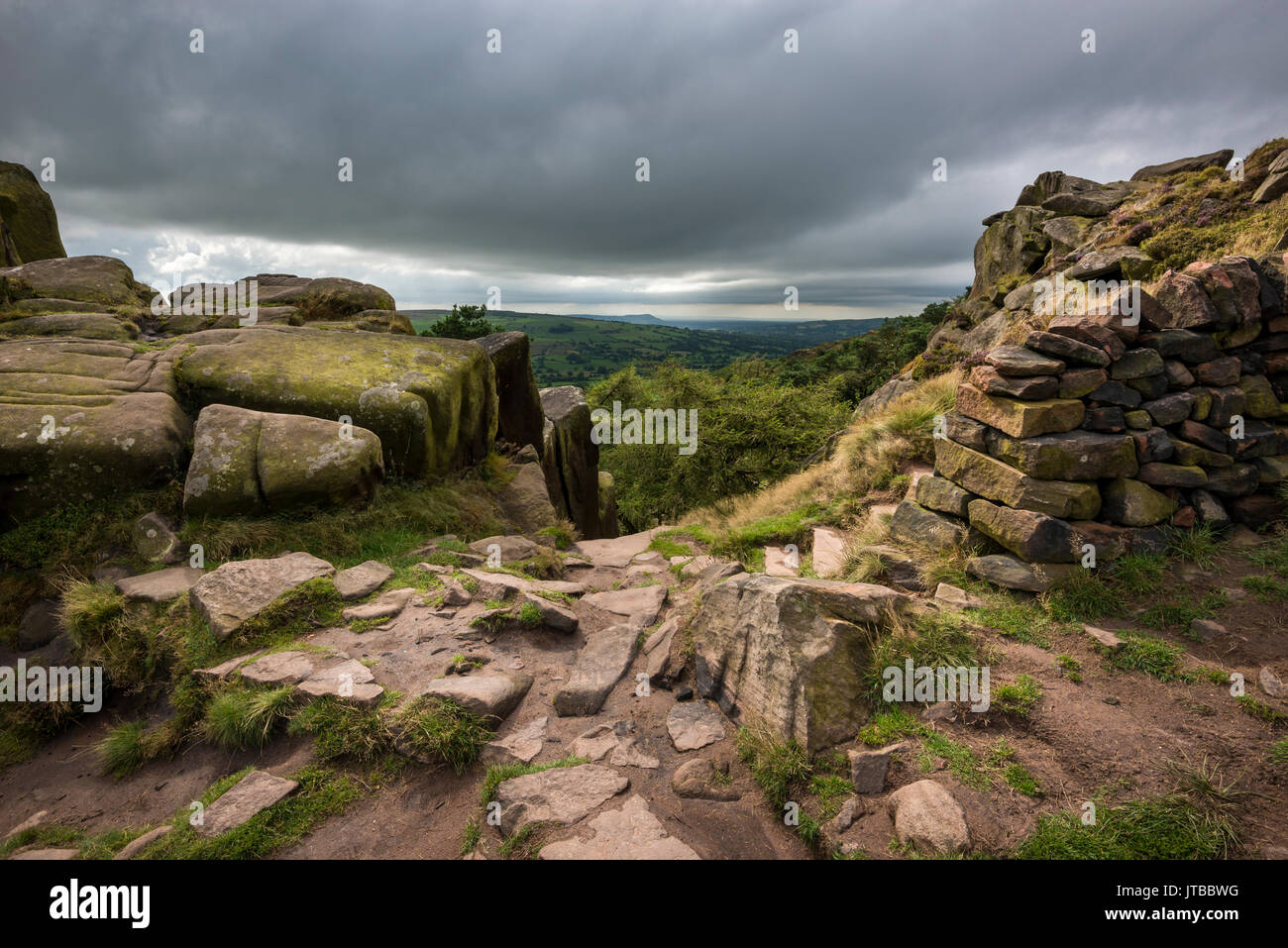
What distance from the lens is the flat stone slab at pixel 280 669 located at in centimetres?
558

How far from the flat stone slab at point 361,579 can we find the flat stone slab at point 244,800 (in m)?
3.11

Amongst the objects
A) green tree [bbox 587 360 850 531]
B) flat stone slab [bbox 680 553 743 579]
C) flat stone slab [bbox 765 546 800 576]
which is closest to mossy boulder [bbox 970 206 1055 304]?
green tree [bbox 587 360 850 531]

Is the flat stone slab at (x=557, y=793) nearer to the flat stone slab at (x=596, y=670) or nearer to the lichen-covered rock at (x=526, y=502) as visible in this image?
the flat stone slab at (x=596, y=670)

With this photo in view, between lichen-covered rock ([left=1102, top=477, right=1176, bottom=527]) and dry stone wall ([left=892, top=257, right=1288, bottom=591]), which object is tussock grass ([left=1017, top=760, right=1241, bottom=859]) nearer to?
dry stone wall ([left=892, top=257, right=1288, bottom=591])

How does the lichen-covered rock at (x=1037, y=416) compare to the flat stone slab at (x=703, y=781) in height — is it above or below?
above

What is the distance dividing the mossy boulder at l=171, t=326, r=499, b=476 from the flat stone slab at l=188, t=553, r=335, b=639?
3.66 m

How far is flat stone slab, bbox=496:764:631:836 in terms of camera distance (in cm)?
412

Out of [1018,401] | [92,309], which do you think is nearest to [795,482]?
[1018,401]

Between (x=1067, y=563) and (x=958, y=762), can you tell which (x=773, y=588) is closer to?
(x=958, y=762)

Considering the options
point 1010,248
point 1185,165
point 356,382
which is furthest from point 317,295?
point 1185,165

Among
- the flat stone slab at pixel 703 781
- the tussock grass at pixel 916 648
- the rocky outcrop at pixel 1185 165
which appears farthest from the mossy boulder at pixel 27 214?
the rocky outcrop at pixel 1185 165

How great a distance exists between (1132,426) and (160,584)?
12736mm
